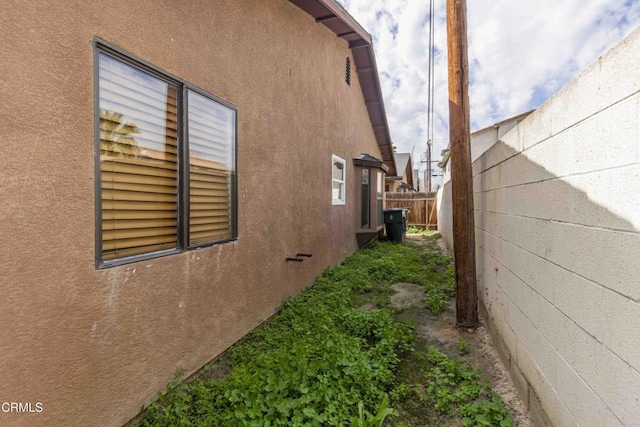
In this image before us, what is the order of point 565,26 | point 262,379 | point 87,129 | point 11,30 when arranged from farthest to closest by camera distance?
point 565,26 < point 262,379 < point 87,129 < point 11,30

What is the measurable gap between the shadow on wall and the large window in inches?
113

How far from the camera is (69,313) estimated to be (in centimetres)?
196

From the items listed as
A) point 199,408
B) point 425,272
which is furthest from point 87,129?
point 425,272

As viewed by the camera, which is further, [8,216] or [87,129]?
[87,129]

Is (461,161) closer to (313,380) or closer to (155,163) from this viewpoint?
(313,380)

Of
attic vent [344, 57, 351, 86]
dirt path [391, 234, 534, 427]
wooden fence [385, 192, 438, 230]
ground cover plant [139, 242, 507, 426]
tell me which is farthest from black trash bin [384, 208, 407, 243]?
ground cover plant [139, 242, 507, 426]

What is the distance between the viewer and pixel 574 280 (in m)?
1.78

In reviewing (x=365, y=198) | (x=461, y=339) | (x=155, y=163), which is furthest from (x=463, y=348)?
(x=365, y=198)

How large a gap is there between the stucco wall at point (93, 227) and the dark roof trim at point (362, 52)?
1.69 meters

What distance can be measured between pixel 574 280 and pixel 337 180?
629 centimetres

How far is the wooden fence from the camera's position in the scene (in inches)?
671

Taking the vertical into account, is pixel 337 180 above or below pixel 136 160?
above

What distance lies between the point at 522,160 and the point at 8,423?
377 cm

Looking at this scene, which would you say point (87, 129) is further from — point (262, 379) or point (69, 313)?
point (262, 379)
